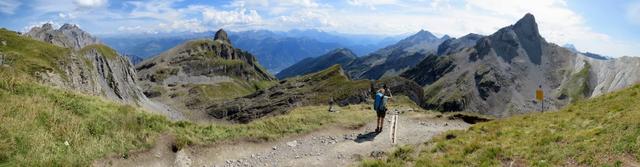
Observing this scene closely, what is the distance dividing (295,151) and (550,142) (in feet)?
40.8

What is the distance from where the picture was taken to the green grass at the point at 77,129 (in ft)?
55.9

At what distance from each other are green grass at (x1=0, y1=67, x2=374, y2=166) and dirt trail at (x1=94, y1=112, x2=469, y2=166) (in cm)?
61

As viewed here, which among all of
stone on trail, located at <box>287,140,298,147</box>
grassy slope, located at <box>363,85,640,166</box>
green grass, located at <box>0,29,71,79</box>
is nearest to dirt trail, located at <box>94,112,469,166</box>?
stone on trail, located at <box>287,140,298,147</box>

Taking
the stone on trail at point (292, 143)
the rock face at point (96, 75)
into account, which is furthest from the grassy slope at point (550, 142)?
the rock face at point (96, 75)

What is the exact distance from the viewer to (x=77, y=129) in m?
20.0

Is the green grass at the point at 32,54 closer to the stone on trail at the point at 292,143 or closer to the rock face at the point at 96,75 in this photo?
the rock face at the point at 96,75

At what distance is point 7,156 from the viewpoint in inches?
625

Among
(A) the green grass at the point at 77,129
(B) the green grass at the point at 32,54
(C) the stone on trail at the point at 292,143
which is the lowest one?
(C) the stone on trail at the point at 292,143

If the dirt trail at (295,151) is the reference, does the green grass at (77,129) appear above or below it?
above

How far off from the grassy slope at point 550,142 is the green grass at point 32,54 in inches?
3282

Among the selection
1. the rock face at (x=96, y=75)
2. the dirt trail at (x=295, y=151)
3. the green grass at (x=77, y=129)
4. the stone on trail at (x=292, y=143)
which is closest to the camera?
the green grass at (x=77, y=129)

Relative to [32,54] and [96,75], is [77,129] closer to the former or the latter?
[32,54]

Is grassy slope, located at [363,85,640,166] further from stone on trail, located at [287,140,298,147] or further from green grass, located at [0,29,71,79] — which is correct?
green grass, located at [0,29,71,79]

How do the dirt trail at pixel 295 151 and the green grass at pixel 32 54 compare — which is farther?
the green grass at pixel 32 54
